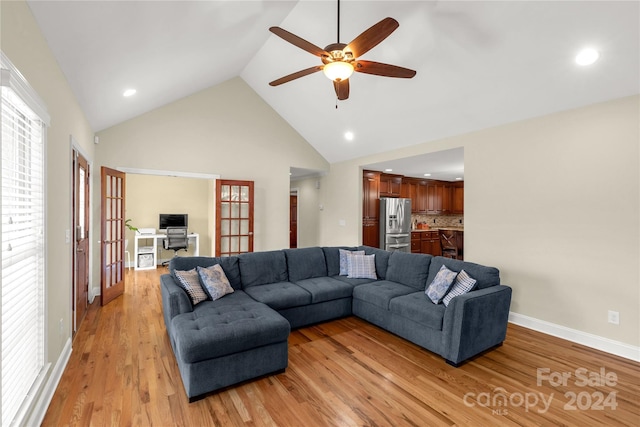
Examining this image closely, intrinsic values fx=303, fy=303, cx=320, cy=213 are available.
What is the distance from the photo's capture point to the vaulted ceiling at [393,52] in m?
2.41

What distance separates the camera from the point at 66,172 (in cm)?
279

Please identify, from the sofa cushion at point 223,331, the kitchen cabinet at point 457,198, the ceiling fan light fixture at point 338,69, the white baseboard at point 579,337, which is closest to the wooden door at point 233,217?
the sofa cushion at point 223,331

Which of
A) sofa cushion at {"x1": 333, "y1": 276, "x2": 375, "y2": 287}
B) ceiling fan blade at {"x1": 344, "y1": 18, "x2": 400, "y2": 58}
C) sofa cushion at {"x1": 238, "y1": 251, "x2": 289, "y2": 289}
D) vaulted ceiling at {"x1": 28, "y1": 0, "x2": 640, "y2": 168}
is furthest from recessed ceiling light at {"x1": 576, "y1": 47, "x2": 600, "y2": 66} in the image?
sofa cushion at {"x1": 238, "y1": 251, "x2": 289, "y2": 289}

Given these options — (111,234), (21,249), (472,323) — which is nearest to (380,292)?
(472,323)

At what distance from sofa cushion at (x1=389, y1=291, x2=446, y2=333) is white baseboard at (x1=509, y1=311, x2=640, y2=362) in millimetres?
1365

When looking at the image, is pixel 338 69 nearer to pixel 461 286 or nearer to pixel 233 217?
pixel 461 286

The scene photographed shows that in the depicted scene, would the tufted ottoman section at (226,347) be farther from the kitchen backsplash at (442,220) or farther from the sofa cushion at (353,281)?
the kitchen backsplash at (442,220)

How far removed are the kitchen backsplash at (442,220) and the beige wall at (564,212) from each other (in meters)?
4.29

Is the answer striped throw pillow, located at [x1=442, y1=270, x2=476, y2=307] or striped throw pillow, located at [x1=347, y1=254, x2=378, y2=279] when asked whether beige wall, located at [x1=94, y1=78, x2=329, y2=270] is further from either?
striped throw pillow, located at [x1=442, y1=270, x2=476, y2=307]

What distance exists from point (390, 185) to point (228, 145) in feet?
12.3

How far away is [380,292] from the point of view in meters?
3.46

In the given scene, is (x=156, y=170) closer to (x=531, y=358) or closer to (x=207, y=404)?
(x=207, y=404)

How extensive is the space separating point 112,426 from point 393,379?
1972 mm

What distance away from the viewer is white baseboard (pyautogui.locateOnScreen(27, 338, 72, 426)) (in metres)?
1.89
